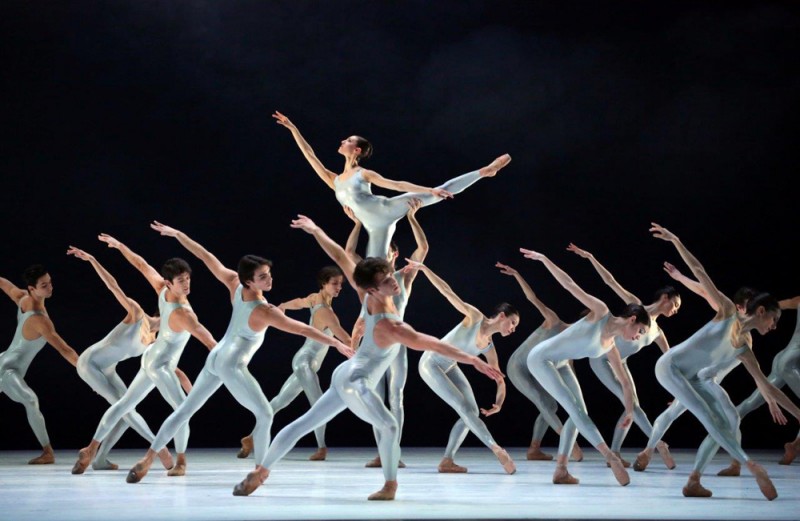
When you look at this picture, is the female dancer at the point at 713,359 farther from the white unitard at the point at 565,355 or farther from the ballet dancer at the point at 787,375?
the ballet dancer at the point at 787,375

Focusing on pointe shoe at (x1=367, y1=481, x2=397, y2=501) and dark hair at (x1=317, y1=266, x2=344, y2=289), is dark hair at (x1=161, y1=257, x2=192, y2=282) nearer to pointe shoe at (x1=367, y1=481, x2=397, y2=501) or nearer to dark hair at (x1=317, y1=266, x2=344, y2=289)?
dark hair at (x1=317, y1=266, x2=344, y2=289)

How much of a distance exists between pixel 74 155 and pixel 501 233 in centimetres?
397

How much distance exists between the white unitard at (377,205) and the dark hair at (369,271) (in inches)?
75.8

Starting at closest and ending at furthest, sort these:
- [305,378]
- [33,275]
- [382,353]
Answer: [382,353], [33,275], [305,378]

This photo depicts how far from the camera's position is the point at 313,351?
846 centimetres

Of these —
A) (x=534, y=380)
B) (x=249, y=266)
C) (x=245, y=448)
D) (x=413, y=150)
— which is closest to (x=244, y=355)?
(x=249, y=266)

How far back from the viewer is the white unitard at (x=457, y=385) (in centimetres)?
699

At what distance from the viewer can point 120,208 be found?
10.0 metres

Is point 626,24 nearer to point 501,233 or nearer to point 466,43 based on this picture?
point 466,43

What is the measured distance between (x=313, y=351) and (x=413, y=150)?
277 centimetres

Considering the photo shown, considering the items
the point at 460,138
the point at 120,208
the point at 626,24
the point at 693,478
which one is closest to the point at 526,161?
the point at 460,138

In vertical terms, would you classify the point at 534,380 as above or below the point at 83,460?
above

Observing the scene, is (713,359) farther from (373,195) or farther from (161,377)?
(161,377)

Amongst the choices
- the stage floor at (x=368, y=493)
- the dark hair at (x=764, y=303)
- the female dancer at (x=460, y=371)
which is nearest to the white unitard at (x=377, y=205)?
the female dancer at (x=460, y=371)
